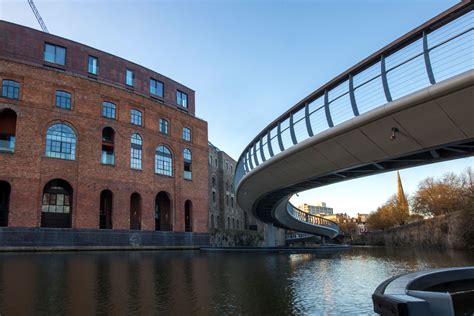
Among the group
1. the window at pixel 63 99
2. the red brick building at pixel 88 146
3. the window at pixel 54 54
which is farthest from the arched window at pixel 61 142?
the window at pixel 54 54

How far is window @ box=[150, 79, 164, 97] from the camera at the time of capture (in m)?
49.2

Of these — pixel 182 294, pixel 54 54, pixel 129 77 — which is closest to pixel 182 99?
pixel 129 77

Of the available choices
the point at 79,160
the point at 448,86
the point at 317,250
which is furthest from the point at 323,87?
the point at 79,160

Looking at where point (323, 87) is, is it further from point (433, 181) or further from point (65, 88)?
point (433, 181)

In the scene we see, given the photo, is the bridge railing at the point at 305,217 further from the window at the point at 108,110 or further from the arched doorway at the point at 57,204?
the arched doorway at the point at 57,204

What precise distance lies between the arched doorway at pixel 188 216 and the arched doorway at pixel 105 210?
10090mm

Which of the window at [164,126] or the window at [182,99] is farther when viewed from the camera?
the window at [182,99]

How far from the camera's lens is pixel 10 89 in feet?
107

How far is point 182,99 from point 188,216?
16038 millimetres

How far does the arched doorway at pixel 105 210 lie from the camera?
38425mm

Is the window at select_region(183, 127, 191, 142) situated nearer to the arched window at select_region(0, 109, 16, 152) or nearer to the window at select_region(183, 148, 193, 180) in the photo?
the window at select_region(183, 148, 193, 180)

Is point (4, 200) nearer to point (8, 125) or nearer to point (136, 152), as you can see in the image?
point (8, 125)

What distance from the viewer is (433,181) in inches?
2189

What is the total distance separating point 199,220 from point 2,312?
39772mm
